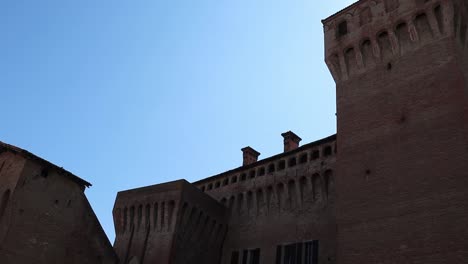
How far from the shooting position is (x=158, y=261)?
2052cm

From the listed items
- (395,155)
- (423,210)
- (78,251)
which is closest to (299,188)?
(395,155)

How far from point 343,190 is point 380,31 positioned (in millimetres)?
6010

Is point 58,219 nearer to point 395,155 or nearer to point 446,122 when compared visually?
point 395,155

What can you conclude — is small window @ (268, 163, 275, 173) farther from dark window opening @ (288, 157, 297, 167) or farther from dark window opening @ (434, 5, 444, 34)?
dark window opening @ (434, 5, 444, 34)

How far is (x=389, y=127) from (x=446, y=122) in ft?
6.10

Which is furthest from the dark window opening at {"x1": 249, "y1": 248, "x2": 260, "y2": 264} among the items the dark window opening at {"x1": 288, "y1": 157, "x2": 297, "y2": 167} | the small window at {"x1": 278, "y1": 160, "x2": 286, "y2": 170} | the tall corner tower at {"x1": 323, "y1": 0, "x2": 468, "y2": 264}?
the tall corner tower at {"x1": 323, "y1": 0, "x2": 468, "y2": 264}

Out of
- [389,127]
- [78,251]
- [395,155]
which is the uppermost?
[389,127]

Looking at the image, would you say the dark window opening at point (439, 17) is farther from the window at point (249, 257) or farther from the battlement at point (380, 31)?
the window at point (249, 257)

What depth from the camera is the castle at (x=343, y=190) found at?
13.1m

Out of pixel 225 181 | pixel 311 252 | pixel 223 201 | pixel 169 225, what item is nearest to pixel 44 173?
pixel 169 225

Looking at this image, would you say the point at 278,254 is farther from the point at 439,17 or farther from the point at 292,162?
the point at 439,17

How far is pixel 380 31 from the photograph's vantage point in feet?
53.9

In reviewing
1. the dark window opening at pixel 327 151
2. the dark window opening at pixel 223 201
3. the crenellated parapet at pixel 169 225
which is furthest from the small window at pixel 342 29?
the dark window opening at pixel 223 201

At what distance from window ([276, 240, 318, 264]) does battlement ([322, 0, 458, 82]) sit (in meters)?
7.13
